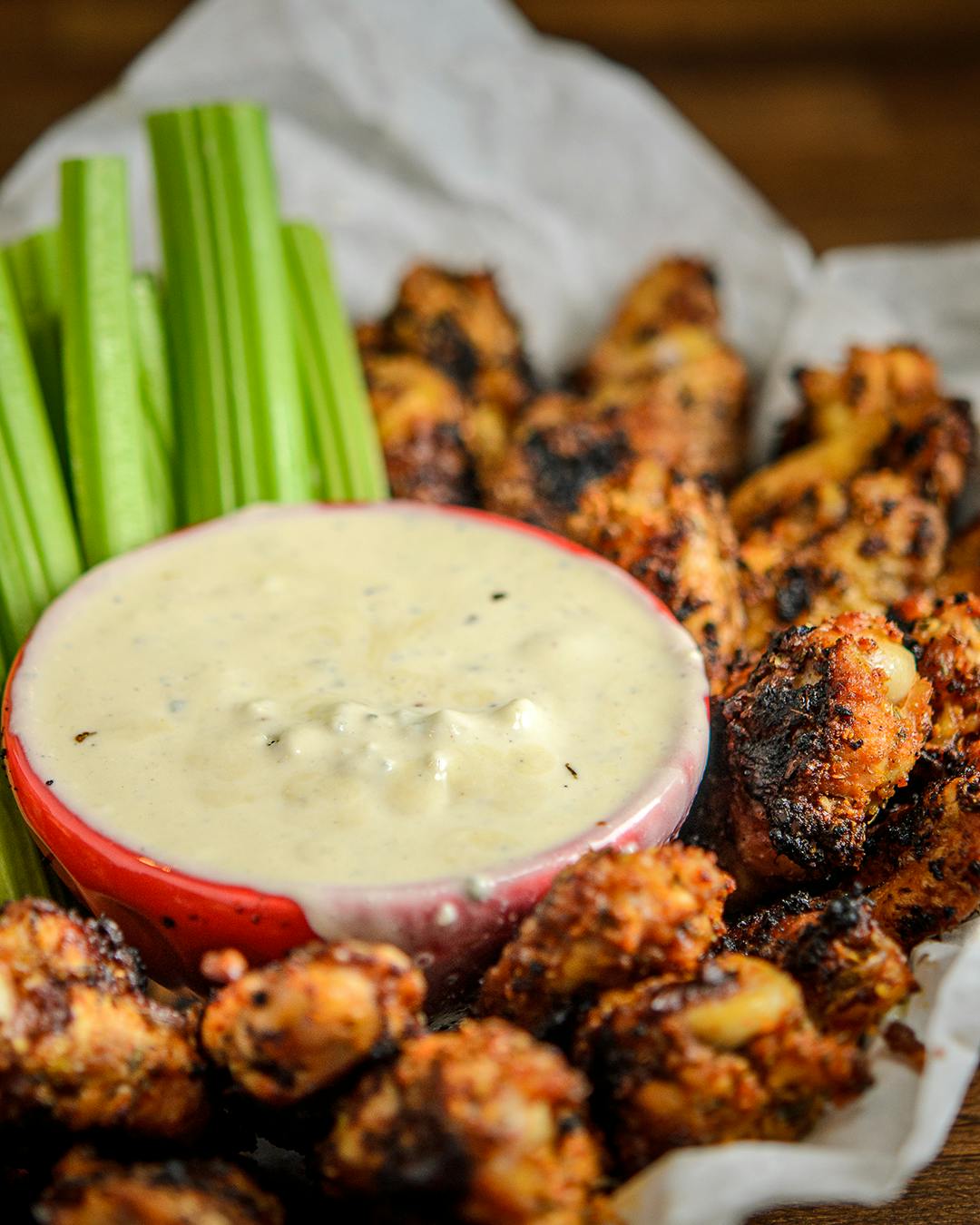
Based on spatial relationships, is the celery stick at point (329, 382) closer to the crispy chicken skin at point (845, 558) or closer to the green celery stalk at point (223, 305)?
the green celery stalk at point (223, 305)

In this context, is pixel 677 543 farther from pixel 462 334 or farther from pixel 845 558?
pixel 462 334

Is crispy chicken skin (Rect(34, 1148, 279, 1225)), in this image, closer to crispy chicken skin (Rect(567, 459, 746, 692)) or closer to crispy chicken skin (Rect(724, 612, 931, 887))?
crispy chicken skin (Rect(724, 612, 931, 887))

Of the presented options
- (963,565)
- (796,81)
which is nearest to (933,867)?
(963,565)

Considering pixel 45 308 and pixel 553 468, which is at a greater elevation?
pixel 45 308

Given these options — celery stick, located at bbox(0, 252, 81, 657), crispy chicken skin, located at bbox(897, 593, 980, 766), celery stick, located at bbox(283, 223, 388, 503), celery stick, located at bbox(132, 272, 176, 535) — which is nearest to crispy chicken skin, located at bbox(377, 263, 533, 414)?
celery stick, located at bbox(283, 223, 388, 503)

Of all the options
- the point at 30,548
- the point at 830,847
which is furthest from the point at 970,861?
the point at 30,548

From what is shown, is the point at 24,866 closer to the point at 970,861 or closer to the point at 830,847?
the point at 830,847

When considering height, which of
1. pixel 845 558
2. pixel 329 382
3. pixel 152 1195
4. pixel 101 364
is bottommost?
pixel 845 558
